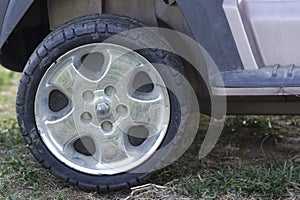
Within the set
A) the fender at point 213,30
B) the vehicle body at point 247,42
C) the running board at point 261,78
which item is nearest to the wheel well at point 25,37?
the vehicle body at point 247,42

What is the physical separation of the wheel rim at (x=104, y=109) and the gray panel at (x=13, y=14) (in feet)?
0.86

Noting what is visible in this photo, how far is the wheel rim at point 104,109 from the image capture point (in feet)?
10.3

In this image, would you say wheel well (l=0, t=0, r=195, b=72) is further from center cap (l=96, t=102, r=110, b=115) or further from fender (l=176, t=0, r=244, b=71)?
center cap (l=96, t=102, r=110, b=115)

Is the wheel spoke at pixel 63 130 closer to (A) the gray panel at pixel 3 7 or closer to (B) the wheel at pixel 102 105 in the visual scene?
(B) the wheel at pixel 102 105

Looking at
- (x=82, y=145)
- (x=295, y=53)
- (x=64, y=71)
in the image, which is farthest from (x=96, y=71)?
(x=295, y=53)

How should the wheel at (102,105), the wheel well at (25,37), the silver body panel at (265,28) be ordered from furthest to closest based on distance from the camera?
the wheel well at (25,37) < the wheel at (102,105) < the silver body panel at (265,28)

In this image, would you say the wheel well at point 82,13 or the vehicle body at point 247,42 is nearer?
the vehicle body at point 247,42

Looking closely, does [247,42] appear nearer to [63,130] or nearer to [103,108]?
[103,108]

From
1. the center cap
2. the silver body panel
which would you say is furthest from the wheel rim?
the silver body panel

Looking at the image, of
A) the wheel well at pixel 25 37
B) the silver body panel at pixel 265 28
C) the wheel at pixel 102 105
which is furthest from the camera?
→ the wheel well at pixel 25 37

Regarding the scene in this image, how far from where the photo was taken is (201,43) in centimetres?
299

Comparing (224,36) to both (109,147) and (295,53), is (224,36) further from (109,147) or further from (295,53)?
(109,147)

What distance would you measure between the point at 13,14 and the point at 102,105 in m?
0.58

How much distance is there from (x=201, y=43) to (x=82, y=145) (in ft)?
2.53
